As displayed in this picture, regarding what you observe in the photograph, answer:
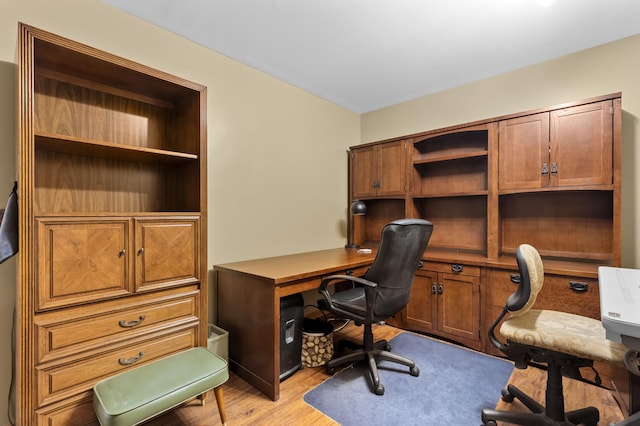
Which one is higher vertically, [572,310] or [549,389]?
[572,310]

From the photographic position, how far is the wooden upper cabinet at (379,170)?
3123 mm

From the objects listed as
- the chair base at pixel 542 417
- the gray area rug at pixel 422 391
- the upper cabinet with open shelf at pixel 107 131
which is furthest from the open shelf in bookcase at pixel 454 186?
the upper cabinet with open shelf at pixel 107 131

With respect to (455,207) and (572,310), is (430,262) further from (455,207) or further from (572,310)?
(572,310)

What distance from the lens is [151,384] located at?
4.49ft

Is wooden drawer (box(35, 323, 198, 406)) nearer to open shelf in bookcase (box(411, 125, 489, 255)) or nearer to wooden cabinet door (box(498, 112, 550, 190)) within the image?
open shelf in bookcase (box(411, 125, 489, 255))

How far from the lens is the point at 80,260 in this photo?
4.58ft

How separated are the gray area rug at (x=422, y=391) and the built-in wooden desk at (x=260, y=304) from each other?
13.9 inches

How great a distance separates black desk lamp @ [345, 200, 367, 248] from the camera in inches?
128

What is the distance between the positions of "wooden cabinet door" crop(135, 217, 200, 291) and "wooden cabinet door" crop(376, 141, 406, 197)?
2.11 m

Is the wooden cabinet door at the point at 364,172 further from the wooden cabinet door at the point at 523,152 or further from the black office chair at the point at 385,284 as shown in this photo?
the black office chair at the point at 385,284

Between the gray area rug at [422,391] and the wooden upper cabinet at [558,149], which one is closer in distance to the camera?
the gray area rug at [422,391]

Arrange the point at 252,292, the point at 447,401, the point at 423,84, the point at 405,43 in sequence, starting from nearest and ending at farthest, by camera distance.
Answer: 1. the point at 447,401
2. the point at 252,292
3. the point at 405,43
4. the point at 423,84

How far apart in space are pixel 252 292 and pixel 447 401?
55.9 inches

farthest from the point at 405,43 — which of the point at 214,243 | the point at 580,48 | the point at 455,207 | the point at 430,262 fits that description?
the point at 214,243
